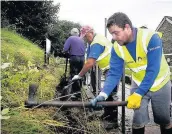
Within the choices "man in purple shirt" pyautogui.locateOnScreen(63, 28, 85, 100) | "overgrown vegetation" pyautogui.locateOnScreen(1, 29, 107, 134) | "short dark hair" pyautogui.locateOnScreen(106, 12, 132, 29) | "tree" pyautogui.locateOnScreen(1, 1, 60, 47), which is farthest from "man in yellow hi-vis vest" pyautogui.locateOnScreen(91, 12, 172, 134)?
"tree" pyautogui.locateOnScreen(1, 1, 60, 47)

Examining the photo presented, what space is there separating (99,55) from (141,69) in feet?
5.71

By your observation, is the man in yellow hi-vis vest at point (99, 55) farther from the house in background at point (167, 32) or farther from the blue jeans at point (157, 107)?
the house in background at point (167, 32)

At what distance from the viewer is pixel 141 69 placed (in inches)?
142

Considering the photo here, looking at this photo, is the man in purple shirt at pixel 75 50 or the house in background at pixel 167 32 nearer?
the man in purple shirt at pixel 75 50

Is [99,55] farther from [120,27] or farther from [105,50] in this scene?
[120,27]

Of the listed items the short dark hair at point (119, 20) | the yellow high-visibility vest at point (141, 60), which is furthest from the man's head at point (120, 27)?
the yellow high-visibility vest at point (141, 60)

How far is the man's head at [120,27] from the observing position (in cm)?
323

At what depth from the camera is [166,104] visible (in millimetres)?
3539

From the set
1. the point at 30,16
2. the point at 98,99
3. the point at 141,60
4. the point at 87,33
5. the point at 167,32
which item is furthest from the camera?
the point at 167,32

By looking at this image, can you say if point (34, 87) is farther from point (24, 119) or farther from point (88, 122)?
point (88, 122)

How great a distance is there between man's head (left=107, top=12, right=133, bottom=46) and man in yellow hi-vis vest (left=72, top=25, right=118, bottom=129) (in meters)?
1.83

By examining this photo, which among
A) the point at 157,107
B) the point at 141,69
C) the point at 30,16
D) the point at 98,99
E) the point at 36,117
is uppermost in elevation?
the point at 30,16

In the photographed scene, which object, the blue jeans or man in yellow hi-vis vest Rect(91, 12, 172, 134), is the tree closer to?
man in yellow hi-vis vest Rect(91, 12, 172, 134)

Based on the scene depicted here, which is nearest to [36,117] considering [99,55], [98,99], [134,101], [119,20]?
[98,99]
